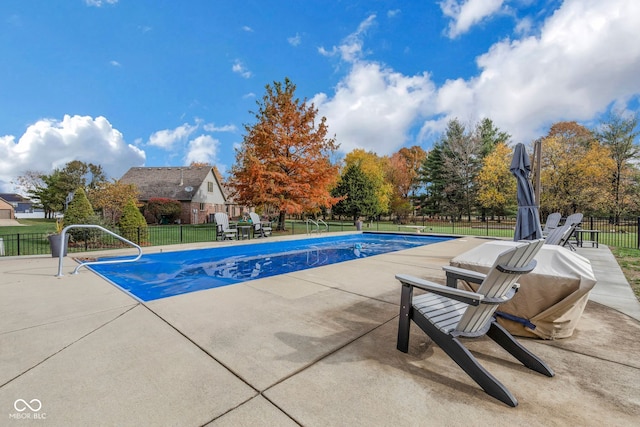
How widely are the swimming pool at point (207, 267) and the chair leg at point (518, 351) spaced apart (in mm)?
4746

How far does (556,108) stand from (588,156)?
564cm

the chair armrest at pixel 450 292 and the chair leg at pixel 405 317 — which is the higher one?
the chair armrest at pixel 450 292

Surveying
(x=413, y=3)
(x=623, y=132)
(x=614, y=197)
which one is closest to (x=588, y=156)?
(x=614, y=197)

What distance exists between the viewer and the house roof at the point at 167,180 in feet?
90.3

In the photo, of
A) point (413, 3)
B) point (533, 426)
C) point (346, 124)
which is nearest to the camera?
point (533, 426)

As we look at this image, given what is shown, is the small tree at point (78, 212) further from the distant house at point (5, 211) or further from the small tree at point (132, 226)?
the distant house at point (5, 211)

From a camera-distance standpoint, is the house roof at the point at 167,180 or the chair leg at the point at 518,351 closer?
the chair leg at the point at 518,351

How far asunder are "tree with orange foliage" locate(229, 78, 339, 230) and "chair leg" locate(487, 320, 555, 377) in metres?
13.6

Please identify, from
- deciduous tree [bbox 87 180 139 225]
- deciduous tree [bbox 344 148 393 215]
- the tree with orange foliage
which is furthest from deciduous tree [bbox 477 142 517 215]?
deciduous tree [bbox 87 180 139 225]

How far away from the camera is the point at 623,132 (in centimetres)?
2389

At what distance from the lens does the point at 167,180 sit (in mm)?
29109

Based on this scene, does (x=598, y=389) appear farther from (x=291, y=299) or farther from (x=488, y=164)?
(x=488, y=164)

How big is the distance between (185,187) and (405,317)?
96.8 ft

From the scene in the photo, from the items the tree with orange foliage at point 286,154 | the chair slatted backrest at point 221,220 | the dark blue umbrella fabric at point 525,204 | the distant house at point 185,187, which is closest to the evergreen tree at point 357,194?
the tree with orange foliage at point 286,154
